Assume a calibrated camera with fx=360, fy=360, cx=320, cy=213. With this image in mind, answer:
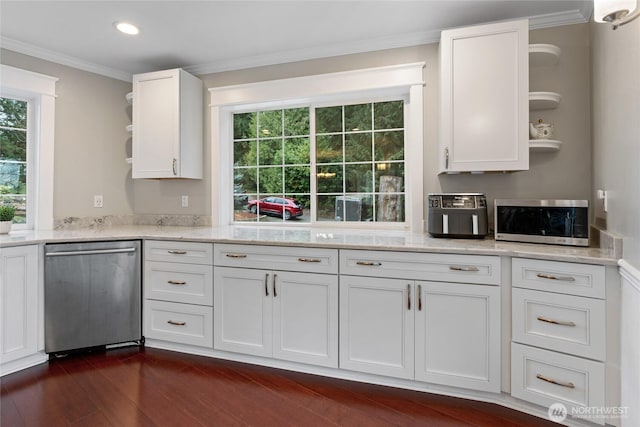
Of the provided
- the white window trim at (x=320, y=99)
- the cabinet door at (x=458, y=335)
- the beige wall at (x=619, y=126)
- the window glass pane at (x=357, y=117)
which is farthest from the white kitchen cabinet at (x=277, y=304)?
the beige wall at (x=619, y=126)

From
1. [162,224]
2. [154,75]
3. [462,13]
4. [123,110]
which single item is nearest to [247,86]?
[154,75]

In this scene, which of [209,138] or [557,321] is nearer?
[557,321]

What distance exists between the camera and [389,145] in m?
2.89

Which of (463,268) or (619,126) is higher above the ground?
(619,126)

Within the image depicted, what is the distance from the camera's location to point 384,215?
9.50 feet

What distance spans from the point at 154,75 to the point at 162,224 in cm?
133

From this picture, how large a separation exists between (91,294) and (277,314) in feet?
4.37

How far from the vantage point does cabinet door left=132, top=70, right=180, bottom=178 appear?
300 cm

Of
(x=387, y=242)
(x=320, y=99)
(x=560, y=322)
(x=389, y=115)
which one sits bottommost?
(x=560, y=322)

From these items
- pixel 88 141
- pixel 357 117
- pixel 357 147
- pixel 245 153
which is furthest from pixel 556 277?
pixel 88 141

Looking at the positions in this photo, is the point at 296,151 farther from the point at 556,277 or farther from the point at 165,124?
the point at 556,277

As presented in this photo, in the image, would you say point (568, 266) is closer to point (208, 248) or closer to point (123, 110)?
point (208, 248)

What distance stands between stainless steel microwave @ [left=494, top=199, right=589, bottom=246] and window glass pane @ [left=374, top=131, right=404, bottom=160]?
3.07 feet

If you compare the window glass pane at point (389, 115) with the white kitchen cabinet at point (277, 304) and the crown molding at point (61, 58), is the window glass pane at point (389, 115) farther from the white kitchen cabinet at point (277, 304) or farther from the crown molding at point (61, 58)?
the crown molding at point (61, 58)
